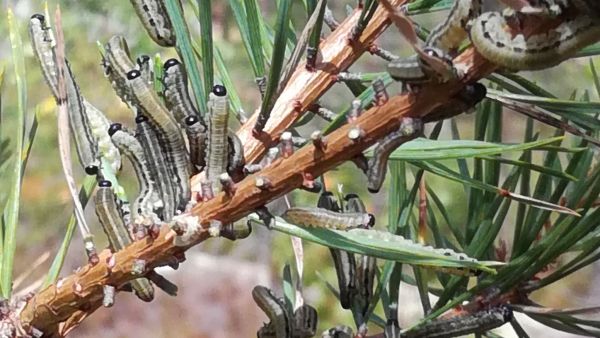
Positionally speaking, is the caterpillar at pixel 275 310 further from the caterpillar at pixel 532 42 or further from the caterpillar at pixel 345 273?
the caterpillar at pixel 532 42

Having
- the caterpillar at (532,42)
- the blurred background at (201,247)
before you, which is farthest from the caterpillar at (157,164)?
the blurred background at (201,247)

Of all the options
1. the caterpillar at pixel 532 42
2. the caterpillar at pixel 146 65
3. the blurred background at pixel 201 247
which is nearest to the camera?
the caterpillar at pixel 532 42

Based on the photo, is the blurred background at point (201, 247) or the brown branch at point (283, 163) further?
the blurred background at point (201, 247)

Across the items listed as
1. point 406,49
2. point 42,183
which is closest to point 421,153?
point 42,183

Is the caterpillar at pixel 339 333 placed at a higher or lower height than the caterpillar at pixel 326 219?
lower

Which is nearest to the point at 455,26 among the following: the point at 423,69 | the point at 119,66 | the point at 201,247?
the point at 423,69

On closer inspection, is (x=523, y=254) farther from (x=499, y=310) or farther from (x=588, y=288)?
(x=588, y=288)

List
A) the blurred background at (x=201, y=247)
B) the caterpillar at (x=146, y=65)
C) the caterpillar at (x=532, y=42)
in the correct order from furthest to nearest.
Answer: the blurred background at (x=201, y=247) → the caterpillar at (x=146, y=65) → the caterpillar at (x=532, y=42)
